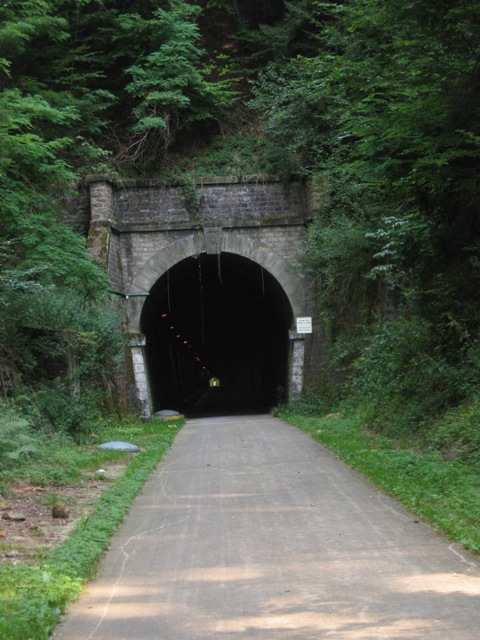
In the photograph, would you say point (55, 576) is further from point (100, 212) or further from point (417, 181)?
point (100, 212)

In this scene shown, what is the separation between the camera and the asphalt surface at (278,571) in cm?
430

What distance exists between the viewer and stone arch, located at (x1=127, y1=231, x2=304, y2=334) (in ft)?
76.1

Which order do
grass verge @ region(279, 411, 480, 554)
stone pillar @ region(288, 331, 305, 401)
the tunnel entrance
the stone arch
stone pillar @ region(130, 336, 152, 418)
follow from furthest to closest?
the tunnel entrance, stone pillar @ region(288, 331, 305, 401), the stone arch, stone pillar @ region(130, 336, 152, 418), grass verge @ region(279, 411, 480, 554)

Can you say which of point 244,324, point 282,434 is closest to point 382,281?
point 282,434

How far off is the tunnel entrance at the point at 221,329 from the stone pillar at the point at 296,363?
3.20 feet

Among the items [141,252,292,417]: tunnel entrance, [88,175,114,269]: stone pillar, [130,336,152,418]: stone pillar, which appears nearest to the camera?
[88,175,114,269]: stone pillar

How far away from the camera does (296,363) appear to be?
23469 mm

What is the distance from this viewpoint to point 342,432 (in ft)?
46.8

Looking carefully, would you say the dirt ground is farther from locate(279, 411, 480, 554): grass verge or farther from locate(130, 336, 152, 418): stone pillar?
locate(130, 336, 152, 418): stone pillar

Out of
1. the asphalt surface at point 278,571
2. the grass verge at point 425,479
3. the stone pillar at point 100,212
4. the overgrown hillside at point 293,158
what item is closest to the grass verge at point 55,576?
the asphalt surface at point 278,571

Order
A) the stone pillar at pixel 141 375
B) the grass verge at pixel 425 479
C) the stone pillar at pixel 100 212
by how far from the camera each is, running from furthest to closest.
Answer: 1. the stone pillar at pixel 141 375
2. the stone pillar at pixel 100 212
3. the grass verge at pixel 425 479

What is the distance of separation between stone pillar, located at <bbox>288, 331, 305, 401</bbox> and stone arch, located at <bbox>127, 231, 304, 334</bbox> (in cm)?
73

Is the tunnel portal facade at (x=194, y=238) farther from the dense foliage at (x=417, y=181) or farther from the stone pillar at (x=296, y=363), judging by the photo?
the dense foliage at (x=417, y=181)

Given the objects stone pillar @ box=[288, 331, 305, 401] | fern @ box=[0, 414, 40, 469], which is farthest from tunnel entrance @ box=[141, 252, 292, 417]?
fern @ box=[0, 414, 40, 469]
